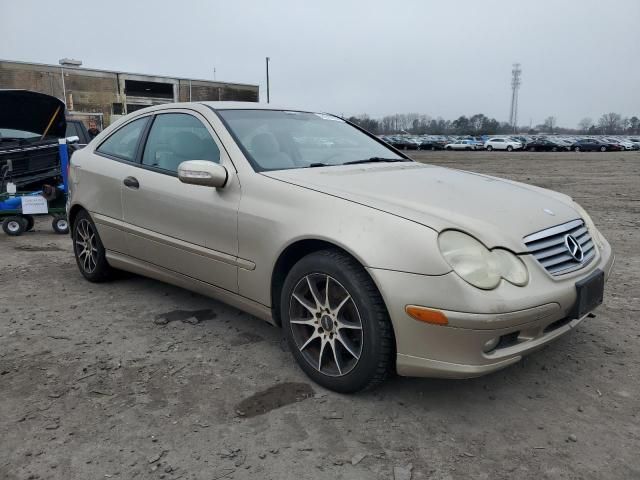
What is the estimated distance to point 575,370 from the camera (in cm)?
292

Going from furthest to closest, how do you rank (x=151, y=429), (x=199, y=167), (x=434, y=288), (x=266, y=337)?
(x=266, y=337) → (x=199, y=167) → (x=151, y=429) → (x=434, y=288)

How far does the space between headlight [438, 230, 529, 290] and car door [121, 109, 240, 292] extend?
1290 mm

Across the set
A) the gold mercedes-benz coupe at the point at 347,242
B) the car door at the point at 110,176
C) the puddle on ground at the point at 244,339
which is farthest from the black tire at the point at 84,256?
the puddle on ground at the point at 244,339

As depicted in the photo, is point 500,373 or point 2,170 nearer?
point 500,373

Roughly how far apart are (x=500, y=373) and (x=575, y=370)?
0.43 metres

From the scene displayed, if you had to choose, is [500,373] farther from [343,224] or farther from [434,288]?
[343,224]

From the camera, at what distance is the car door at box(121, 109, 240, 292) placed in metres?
3.11

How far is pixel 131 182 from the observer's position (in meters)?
3.78

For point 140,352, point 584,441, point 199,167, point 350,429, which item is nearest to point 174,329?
point 140,352

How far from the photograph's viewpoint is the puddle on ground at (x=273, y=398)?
2.55 m

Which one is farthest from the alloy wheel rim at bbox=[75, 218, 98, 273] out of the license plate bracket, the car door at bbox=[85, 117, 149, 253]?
the license plate bracket

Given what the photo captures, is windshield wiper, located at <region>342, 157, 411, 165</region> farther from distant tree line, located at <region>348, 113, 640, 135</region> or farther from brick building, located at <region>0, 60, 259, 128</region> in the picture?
distant tree line, located at <region>348, 113, 640, 135</region>

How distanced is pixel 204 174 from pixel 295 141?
0.77 meters

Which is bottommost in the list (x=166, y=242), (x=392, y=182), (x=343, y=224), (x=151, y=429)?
(x=151, y=429)
